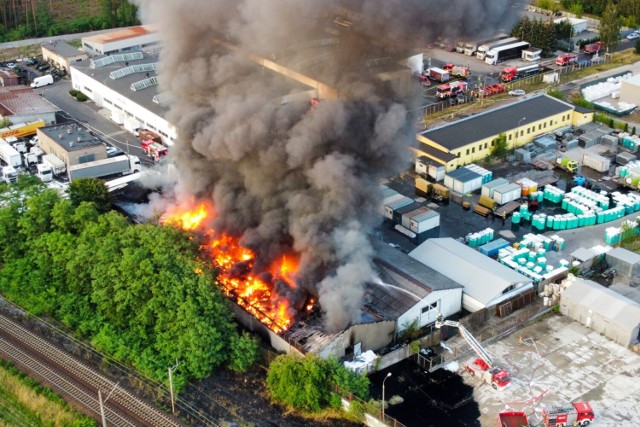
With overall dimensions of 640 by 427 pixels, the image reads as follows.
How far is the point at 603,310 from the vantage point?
118 ft

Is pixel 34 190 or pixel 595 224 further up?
pixel 34 190

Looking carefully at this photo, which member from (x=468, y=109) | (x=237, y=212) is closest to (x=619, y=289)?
(x=237, y=212)

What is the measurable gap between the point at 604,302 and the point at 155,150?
99.6 ft

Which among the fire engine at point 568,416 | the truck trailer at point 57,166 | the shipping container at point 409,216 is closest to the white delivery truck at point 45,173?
the truck trailer at point 57,166

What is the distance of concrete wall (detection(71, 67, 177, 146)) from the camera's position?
5412 cm

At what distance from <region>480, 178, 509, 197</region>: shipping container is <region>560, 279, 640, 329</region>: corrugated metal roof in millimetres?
10709

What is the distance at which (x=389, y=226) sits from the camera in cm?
4528

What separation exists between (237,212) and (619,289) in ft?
62.6

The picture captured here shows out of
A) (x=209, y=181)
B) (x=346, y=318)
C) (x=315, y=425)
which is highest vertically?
(x=209, y=181)

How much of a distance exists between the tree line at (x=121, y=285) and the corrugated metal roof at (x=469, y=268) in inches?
435

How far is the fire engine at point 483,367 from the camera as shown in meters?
32.7

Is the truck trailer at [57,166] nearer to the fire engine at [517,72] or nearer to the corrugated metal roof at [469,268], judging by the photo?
the corrugated metal roof at [469,268]

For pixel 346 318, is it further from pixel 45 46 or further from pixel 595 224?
pixel 45 46

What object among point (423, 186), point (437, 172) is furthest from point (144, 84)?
point (437, 172)
